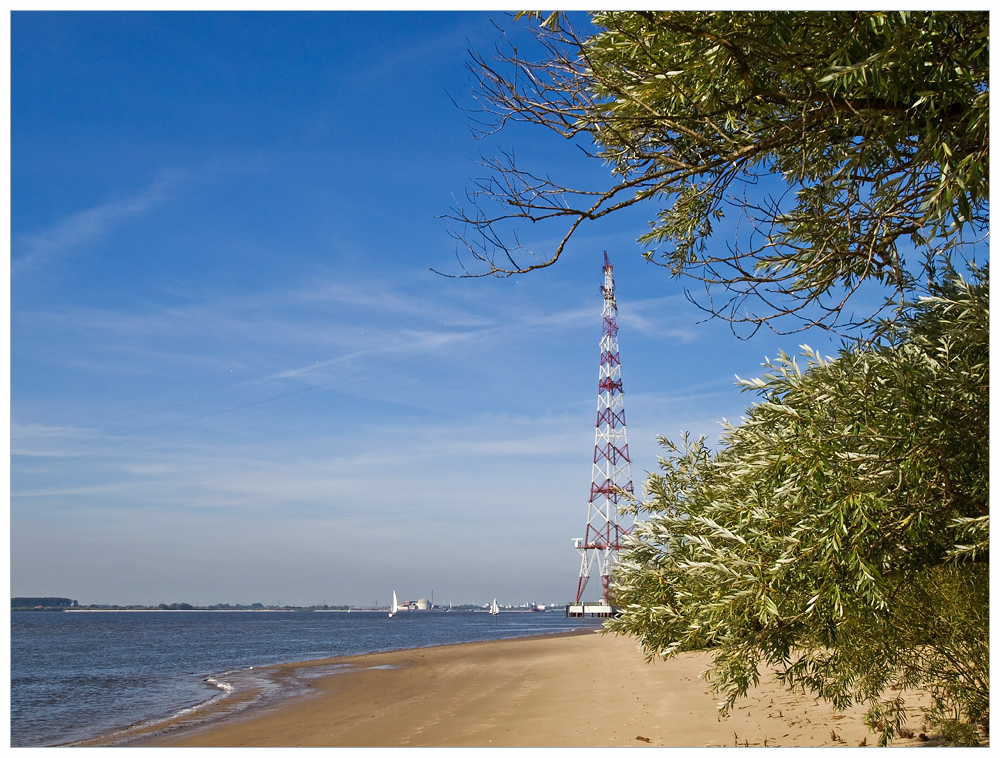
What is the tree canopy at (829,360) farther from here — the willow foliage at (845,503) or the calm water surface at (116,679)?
the calm water surface at (116,679)

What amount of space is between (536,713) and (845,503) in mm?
12536

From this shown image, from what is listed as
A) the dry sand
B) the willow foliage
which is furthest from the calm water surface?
the willow foliage

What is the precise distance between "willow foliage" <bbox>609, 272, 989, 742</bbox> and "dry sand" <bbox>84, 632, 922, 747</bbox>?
8.49 feet

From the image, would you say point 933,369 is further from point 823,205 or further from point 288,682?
point 288,682

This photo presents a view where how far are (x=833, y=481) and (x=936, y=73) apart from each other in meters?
2.39

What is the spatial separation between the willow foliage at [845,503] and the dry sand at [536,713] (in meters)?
2.59

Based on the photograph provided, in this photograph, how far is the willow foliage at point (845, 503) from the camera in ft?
13.0

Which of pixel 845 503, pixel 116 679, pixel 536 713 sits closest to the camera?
pixel 845 503

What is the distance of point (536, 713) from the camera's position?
49.1 ft

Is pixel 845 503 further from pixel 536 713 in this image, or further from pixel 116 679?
pixel 116 679

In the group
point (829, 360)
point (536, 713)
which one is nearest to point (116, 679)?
point (536, 713)

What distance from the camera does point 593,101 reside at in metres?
5.52

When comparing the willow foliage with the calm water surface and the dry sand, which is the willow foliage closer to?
the dry sand
